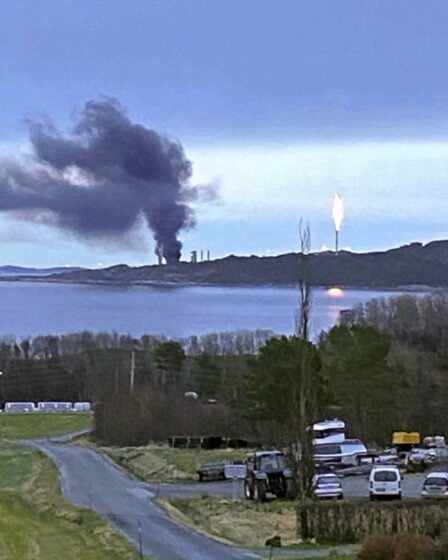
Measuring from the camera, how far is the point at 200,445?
43406 millimetres

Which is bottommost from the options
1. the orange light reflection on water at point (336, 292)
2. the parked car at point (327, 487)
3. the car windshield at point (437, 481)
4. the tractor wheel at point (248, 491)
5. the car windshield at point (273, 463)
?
the tractor wheel at point (248, 491)

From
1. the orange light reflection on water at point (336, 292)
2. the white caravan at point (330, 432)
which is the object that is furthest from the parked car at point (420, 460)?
the orange light reflection on water at point (336, 292)

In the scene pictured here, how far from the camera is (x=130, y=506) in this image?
2548 cm

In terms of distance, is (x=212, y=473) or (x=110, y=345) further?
(x=110, y=345)

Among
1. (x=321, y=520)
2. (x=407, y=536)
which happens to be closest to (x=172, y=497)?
(x=321, y=520)

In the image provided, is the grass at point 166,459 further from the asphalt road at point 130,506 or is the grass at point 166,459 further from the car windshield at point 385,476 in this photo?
the car windshield at point 385,476

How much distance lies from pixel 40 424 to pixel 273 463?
3180 centimetres

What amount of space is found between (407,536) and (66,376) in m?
60.5

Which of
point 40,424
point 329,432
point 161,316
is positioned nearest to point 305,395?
point 329,432

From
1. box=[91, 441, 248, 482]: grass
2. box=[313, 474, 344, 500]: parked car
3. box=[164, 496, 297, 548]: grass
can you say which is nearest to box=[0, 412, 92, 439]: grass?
box=[91, 441, 248, 482]: grass

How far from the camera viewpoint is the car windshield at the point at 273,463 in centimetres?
2603

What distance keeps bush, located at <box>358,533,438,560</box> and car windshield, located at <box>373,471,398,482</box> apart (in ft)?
34.5

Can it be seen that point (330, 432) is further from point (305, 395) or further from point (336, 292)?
point (336, 292)

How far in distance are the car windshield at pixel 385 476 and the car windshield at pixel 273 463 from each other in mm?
2111
